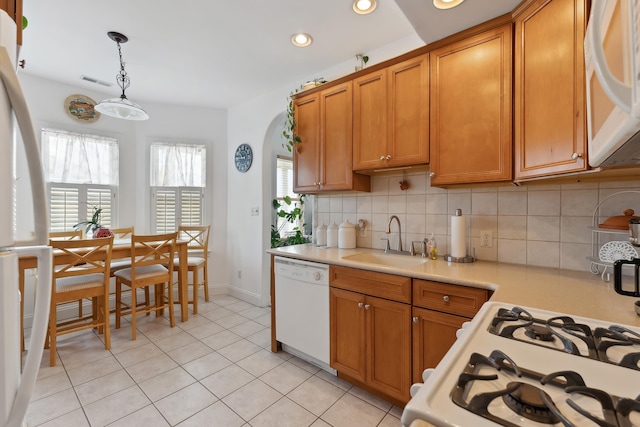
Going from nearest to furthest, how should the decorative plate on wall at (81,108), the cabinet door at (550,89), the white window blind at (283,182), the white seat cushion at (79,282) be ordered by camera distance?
1. the cabinet door at (550,89)
2. the white seat cushion at (79,282)
3. the decorative plate on wall at (81,108)
4. the white window blind at (283,182)

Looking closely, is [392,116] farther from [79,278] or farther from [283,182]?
[79,278]

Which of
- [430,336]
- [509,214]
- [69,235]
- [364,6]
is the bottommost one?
[430,336]

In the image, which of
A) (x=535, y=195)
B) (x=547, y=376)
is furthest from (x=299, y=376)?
(x=535, y=195)

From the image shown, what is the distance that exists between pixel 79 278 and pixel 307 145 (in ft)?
7.99

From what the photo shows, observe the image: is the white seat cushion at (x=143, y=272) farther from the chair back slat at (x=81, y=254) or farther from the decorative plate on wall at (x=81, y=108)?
the decorative plate on wall at (x=81, y=108)

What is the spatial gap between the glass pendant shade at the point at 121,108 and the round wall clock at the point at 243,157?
1.29 meters

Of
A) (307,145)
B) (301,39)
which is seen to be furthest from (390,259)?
(301,39)

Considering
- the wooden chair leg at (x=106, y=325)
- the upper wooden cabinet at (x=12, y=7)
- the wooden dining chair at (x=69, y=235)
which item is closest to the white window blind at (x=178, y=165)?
the wooden dining chair at (x=69, y=235)

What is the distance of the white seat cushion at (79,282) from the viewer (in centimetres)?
232

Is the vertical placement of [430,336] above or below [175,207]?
below

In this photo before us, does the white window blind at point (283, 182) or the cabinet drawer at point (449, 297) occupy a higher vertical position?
the white window blind at point (283, 182)

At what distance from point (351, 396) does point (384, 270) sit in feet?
3.02

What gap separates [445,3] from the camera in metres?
1.45

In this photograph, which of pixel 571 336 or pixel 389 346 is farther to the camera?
pixel 389 346
